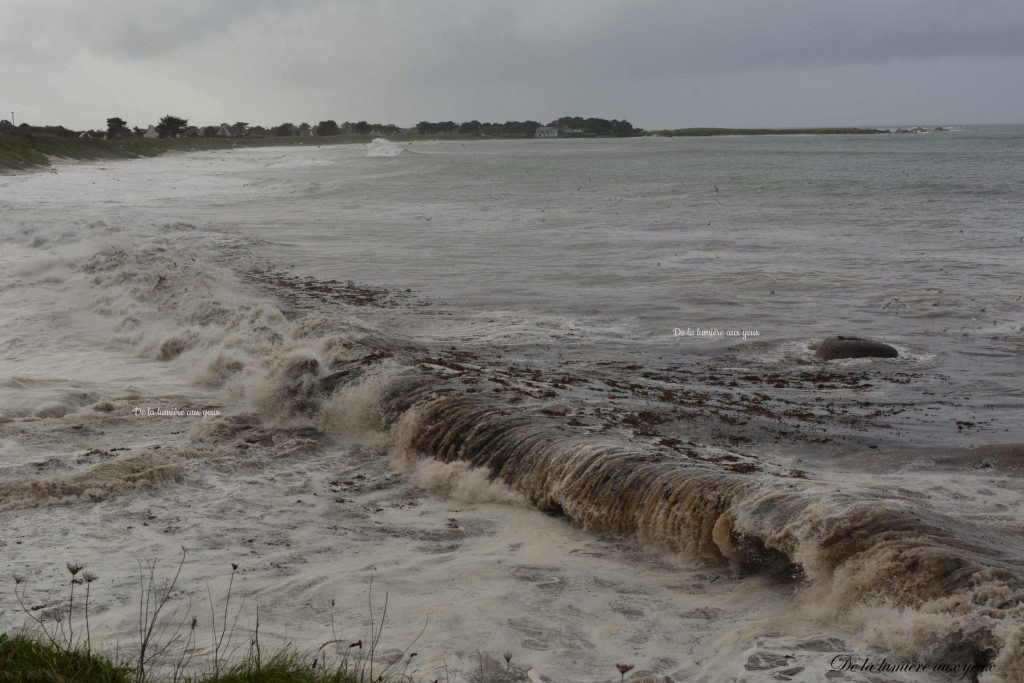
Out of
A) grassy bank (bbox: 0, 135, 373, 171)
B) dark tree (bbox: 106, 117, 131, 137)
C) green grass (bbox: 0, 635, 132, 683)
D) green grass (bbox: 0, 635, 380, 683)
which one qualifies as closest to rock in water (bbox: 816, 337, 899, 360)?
green grass (bbox: 0, 635, 380, 683)

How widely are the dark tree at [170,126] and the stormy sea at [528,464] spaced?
127697mm

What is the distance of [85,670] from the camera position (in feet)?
11.3

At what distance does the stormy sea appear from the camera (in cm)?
451

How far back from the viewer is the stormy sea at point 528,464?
Result: 14.8 feet

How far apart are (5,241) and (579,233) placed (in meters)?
14.9

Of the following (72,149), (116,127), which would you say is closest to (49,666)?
(72,149)

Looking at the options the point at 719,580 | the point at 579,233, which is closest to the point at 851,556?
the point at 719,580

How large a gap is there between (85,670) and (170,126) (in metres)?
146

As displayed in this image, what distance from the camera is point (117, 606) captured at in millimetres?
4641

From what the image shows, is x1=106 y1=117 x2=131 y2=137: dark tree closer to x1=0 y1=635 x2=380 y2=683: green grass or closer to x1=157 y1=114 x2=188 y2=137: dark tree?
x1=157 y1=114 x2=188 y2=137: dark tree

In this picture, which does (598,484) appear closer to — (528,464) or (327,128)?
(528,464)

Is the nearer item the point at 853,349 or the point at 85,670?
the point at 85,670

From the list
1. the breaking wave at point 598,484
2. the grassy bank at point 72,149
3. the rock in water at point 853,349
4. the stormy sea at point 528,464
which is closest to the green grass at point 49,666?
the stormy sea at point 528,464

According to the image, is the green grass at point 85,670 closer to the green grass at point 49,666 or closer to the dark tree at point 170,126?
the green grass at point 49,666
